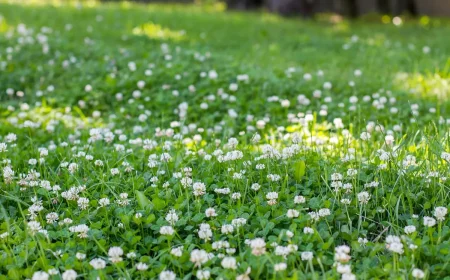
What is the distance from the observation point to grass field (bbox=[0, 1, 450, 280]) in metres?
2.59

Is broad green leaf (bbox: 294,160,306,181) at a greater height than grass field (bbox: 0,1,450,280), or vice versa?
broad green leaf (bbox: 294,160,306,181)

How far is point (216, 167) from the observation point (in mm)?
3498

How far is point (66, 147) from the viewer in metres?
4.09

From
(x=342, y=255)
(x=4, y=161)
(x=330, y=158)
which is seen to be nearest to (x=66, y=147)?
(x=4, y=161)

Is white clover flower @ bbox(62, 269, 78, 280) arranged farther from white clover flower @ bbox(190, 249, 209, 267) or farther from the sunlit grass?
the sunlit grass

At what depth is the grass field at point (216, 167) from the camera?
259 cm

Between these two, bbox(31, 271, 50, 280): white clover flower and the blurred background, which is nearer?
bbox(31, 271, 50, 280): white clover flower

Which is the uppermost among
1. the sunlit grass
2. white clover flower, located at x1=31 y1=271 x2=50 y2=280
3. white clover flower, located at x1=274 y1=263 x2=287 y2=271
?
the sunlit grass

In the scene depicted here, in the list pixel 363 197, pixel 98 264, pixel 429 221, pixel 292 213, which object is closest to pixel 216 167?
pixel 292 213

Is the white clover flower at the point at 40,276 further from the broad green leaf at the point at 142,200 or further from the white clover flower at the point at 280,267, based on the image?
the white clover flower at the point at 280,267

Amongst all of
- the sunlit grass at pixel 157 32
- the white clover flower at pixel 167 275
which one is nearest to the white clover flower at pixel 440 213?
the white clover flower at pixel 167 275

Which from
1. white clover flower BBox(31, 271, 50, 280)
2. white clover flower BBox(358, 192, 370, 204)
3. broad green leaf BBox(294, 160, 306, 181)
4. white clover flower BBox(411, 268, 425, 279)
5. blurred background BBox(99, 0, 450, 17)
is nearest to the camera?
white clover flower BBox(411, 268, 425, 279)

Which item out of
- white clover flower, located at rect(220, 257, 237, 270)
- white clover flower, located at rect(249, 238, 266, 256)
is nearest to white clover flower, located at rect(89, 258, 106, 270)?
white clover flower, located at rect(220, 257, 237, 270)

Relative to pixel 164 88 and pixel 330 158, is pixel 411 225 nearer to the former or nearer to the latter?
pixel 330 158
